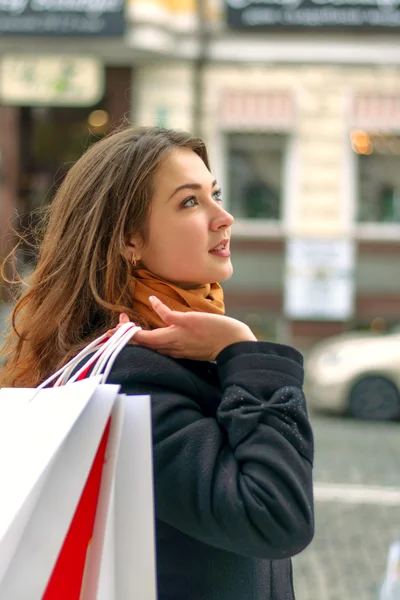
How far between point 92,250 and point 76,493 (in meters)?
0.52

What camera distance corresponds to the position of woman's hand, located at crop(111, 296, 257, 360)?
62.9 inches

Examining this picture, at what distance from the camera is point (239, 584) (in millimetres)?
1617

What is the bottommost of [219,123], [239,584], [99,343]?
[219,123]

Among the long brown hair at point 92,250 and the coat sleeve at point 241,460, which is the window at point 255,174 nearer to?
the long brown hair at point 92,250

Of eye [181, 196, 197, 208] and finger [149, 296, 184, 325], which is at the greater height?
eye [181, 196, 197, 208]

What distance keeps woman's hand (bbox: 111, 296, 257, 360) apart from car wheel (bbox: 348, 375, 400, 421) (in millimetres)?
9134

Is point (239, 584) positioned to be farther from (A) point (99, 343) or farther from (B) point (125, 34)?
(B) point (125, 34)

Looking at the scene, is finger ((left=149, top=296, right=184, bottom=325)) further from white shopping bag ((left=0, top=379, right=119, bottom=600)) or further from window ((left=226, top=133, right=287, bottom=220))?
window ((left=226, top=133, right=287, bottom=220))

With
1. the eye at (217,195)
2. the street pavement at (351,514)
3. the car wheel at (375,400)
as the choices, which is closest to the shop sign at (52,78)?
the car wheel at (375,400)

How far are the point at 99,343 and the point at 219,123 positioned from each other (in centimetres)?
1489

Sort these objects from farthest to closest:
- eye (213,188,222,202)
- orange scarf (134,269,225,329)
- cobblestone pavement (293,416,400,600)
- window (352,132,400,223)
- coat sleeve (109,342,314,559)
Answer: window (352,132,400,223) → cobblestone pavement (293,416,400,600) → eye (213,188,222,202) → orange scarf (134,269,225,329) → coat sleeve (109,342,314,559)

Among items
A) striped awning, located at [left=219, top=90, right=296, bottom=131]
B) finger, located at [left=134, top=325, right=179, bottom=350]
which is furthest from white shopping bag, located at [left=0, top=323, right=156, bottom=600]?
striped awning, located at [left=219, top=90, right=296, bottom=131]

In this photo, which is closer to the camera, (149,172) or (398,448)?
(149,172)

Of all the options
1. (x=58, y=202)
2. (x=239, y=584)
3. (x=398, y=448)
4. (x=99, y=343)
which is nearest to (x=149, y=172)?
(x=58, y=202)
